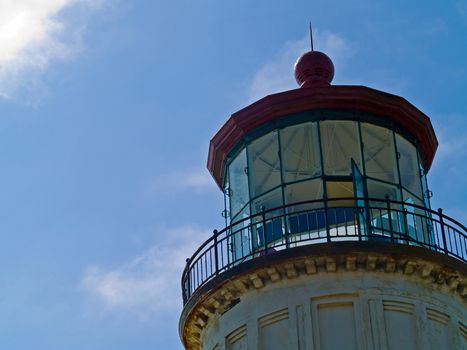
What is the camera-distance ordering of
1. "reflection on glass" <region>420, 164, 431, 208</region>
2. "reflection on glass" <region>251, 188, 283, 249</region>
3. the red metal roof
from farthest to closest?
"reflection on glass" <region>420, 164, 431, 208</region> < the red metal roof < "reflection on glass" <region>251, 188, 283, 249</region>

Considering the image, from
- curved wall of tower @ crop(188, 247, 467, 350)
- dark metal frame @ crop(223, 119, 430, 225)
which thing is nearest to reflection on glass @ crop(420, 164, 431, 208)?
dark metal frame @ crop(223, 119, 430, 225)

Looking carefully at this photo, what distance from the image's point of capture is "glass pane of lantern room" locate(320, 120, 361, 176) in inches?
→ 1136

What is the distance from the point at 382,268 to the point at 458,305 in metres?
1.93

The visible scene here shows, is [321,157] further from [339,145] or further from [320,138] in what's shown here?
[339,145]

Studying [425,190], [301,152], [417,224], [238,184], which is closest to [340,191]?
[301,152]

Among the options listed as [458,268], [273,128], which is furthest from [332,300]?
[273,128]

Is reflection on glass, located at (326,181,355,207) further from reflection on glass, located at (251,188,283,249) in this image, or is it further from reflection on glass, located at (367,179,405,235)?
reflection on glass, located at (251,188,283,249)

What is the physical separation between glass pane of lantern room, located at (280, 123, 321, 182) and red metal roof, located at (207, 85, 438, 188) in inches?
17.4

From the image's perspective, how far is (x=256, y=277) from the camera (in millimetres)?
26953

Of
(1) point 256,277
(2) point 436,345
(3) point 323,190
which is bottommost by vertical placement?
(2) point 436,345

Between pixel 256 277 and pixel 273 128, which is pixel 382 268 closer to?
pixel 256 277

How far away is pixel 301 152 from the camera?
28.9 meters

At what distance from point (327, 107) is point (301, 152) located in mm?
1129

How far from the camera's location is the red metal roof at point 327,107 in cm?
2856
